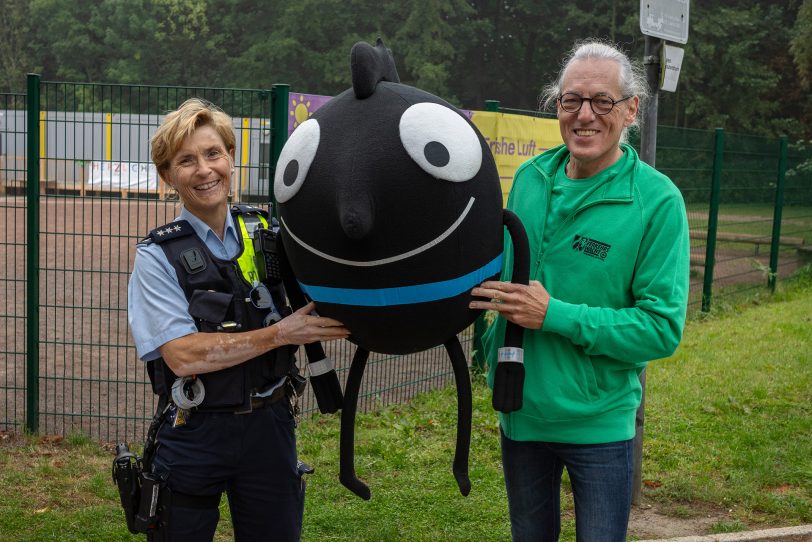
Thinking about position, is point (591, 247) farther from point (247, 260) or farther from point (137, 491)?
point (137, 491)

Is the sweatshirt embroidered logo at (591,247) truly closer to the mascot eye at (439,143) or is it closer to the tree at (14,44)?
the mascot eye at (439,143)

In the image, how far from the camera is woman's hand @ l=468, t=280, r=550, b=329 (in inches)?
99.9

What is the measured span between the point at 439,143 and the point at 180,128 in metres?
0.85

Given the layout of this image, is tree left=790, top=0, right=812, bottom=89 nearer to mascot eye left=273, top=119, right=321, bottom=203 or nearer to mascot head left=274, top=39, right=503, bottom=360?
mascot head left=274, top=39, right=503, bottom=360

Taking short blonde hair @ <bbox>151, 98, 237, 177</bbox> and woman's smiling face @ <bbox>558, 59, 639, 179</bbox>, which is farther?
short blonde hair @ <bbox>151, 98, 237, 177</bbox>

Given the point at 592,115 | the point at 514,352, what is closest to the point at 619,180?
the point at 592,115

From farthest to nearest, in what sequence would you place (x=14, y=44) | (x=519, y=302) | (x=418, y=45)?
(x=14, y=44) → (x=418, y=45) → (x=519, y=302)

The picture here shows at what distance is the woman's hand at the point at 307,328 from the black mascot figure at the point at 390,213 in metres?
0.04

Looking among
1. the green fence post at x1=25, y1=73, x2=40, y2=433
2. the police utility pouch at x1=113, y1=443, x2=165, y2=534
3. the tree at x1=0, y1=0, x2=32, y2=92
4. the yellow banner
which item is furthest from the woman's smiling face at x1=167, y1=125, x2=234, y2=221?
the tree at x1=0, y1=0, x2=32, y2=92

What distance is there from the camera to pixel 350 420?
281 centimetres

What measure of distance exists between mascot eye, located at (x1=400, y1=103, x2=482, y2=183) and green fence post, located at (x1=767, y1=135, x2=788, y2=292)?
35.3 feet

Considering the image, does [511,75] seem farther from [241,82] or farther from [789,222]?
[789,222]

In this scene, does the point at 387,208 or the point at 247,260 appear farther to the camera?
the point at 247,260

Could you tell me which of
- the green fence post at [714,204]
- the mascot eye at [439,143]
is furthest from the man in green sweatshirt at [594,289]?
the green fence post at [714,204]
